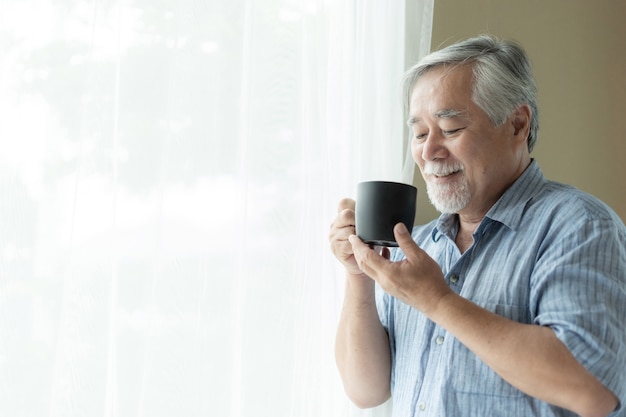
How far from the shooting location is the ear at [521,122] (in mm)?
1249

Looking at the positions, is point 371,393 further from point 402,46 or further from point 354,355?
point 402,46

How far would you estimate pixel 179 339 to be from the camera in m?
1.17

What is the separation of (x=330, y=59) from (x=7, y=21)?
2.02 ft

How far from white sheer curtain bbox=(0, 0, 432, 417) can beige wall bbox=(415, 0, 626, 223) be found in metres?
0.56

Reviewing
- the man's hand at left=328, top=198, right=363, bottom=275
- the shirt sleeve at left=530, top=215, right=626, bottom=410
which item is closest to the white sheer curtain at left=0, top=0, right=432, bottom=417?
the man's hand at left=328, top=198, right=363, bottom=275

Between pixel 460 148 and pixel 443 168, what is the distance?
0.05 metres

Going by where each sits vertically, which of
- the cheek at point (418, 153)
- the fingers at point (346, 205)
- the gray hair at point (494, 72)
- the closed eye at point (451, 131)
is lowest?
the fingers at point (346, 205)

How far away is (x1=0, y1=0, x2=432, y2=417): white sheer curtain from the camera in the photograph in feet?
3.55

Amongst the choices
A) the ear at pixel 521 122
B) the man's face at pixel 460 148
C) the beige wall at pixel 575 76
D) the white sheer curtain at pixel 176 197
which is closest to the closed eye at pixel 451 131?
the man's face at pixel 460 148

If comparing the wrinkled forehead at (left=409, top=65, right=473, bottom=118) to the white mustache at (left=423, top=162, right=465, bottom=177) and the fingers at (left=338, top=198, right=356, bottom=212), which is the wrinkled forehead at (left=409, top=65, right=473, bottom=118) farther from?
the fingers at (left=338, top=198, right=356, bottom=212)

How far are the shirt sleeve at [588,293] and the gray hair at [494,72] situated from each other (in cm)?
26

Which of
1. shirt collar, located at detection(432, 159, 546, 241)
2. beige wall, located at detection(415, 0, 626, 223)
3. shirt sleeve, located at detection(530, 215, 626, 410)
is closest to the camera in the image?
shirt sleeve, located at detection(530, 215, 626, 410)

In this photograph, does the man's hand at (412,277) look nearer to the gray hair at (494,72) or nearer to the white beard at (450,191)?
the white beard at (450,191)

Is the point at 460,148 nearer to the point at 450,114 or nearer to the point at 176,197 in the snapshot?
the point at 450,114
